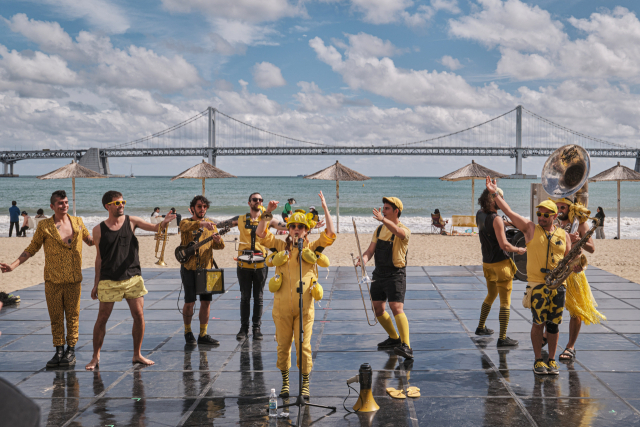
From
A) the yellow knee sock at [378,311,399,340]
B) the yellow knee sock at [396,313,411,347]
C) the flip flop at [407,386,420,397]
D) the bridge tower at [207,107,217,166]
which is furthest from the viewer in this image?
the bridge tower at [207,107,217,166]

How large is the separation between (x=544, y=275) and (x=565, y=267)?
17cm

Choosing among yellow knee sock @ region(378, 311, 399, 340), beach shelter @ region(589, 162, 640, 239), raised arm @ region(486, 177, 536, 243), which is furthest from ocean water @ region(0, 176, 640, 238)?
raised arm @ region(486, 177, 536, 243)

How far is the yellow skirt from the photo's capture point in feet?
14.4

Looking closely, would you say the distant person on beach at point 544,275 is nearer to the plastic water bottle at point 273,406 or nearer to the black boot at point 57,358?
the plastic water bottle at point 273,406

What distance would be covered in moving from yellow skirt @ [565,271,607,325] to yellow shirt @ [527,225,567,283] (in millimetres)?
357

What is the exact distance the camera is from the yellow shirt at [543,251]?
4188mm

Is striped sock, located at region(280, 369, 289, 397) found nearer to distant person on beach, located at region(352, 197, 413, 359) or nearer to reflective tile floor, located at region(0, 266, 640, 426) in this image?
reflective tile floor, located at region(0, 266, 640, 426)

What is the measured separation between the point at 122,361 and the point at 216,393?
123 cm

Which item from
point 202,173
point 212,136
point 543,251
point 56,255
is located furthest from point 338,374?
point 212,136

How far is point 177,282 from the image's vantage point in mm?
8781

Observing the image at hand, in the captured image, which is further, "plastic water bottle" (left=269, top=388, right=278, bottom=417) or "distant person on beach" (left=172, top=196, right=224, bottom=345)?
"distant person on beach" (left=172, top=196, right=224, bottom=345)

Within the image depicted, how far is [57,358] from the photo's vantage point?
448 cm

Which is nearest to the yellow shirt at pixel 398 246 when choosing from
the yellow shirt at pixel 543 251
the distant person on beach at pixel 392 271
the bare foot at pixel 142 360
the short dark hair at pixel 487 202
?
the distant person on beach at pixel 392 271

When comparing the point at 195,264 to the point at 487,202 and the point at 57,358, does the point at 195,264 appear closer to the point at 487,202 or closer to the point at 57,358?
the point at 57,358
